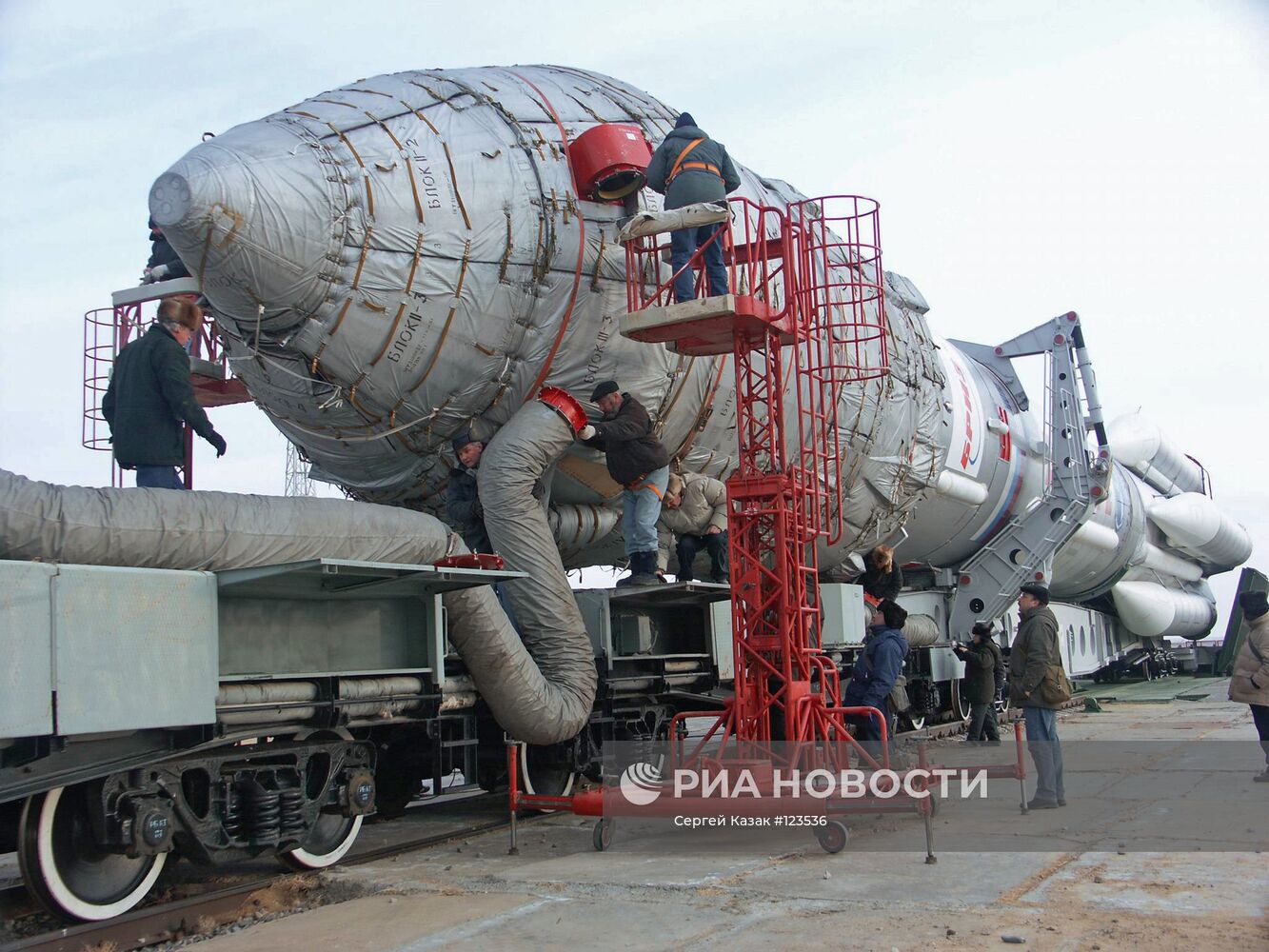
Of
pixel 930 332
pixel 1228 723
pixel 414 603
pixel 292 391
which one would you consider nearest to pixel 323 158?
pixel 292 391

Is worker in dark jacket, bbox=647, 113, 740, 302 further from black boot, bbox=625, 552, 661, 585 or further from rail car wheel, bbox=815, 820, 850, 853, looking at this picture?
rail car wheel, bbox=815, 820, 850, 853

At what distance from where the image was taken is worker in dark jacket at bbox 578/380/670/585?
24.1 feet

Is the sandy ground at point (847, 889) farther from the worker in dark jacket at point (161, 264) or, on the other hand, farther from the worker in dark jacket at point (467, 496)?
the worker in dark jacket at point (161, 264)

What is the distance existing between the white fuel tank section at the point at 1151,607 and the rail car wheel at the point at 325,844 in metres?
16.6

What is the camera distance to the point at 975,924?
4.50m

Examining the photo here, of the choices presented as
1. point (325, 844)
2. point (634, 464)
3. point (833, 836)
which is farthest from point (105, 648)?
point (833, 836)

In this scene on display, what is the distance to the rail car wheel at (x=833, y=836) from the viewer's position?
603 cm

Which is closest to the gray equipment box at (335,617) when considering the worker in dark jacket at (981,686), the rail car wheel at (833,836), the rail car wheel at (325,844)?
the rail car wheel at (325,844)

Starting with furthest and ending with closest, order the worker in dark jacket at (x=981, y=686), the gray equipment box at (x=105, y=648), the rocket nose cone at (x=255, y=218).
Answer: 1. the worker in dark jacket at (x=981, y=686)
2. the rocket nose cone at (x=255, y=218)
3. the gray equipment box at (x=105, y=648)

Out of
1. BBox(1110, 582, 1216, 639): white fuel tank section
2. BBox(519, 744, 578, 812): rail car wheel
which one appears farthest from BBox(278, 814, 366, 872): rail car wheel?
BBox(1110, 582, 1216, 639): white fuel tank section

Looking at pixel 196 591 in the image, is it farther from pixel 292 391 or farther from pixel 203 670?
pixel 292 391

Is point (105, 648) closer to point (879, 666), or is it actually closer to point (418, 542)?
point (418, 542)

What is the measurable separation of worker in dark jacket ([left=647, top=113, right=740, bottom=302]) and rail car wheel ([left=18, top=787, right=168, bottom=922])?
4361 millimetres

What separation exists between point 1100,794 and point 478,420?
4948mm
